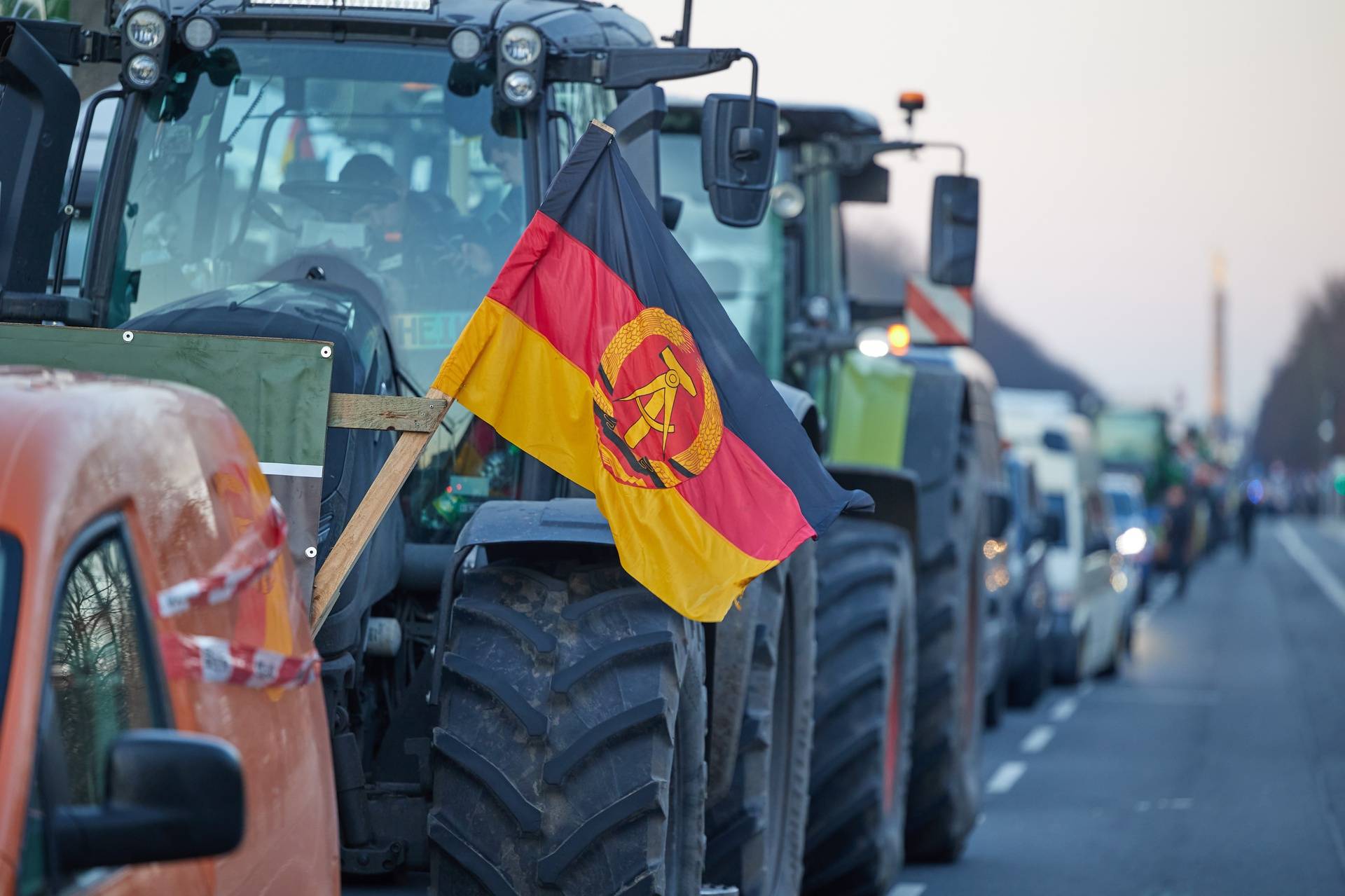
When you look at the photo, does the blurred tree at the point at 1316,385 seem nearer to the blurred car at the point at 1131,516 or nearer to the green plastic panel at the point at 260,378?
the blurred car at the point at 1131,516

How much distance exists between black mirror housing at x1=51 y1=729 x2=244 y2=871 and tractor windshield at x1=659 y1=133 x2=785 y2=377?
284 inches

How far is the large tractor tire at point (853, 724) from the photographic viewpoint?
825 cm

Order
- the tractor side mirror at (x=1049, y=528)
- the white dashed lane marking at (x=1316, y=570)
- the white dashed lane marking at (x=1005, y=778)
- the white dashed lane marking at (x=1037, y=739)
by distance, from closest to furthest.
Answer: the white dashed lane marking at (x=1005, y=778)
the white dashed lane marking at (x=1037, y=739)
the tractor side mirror at (x=1049, y=528)
the white dashed lane marking at (x=1316, y=570)

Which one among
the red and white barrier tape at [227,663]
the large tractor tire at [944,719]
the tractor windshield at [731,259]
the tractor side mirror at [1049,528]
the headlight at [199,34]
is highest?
the headlight at [199,34]

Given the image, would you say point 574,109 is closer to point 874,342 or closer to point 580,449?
point 580,449

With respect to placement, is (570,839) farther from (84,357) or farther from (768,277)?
(768,277)

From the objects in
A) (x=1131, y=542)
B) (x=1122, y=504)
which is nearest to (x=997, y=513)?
(x=1131, y=542)

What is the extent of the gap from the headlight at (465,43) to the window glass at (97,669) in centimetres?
318

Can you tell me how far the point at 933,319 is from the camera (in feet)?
36.9

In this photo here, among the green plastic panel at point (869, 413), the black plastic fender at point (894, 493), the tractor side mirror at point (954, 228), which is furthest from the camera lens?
the green plastic panel at point (869, 413)

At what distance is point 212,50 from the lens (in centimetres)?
616

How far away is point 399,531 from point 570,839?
1123mm

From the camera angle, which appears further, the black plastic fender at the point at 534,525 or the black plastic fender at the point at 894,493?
the black plastic fender at the point at 894,493

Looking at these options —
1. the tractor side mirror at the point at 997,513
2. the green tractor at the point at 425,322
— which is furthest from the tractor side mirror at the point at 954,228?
the tractor side mirror at the point at 997,513
